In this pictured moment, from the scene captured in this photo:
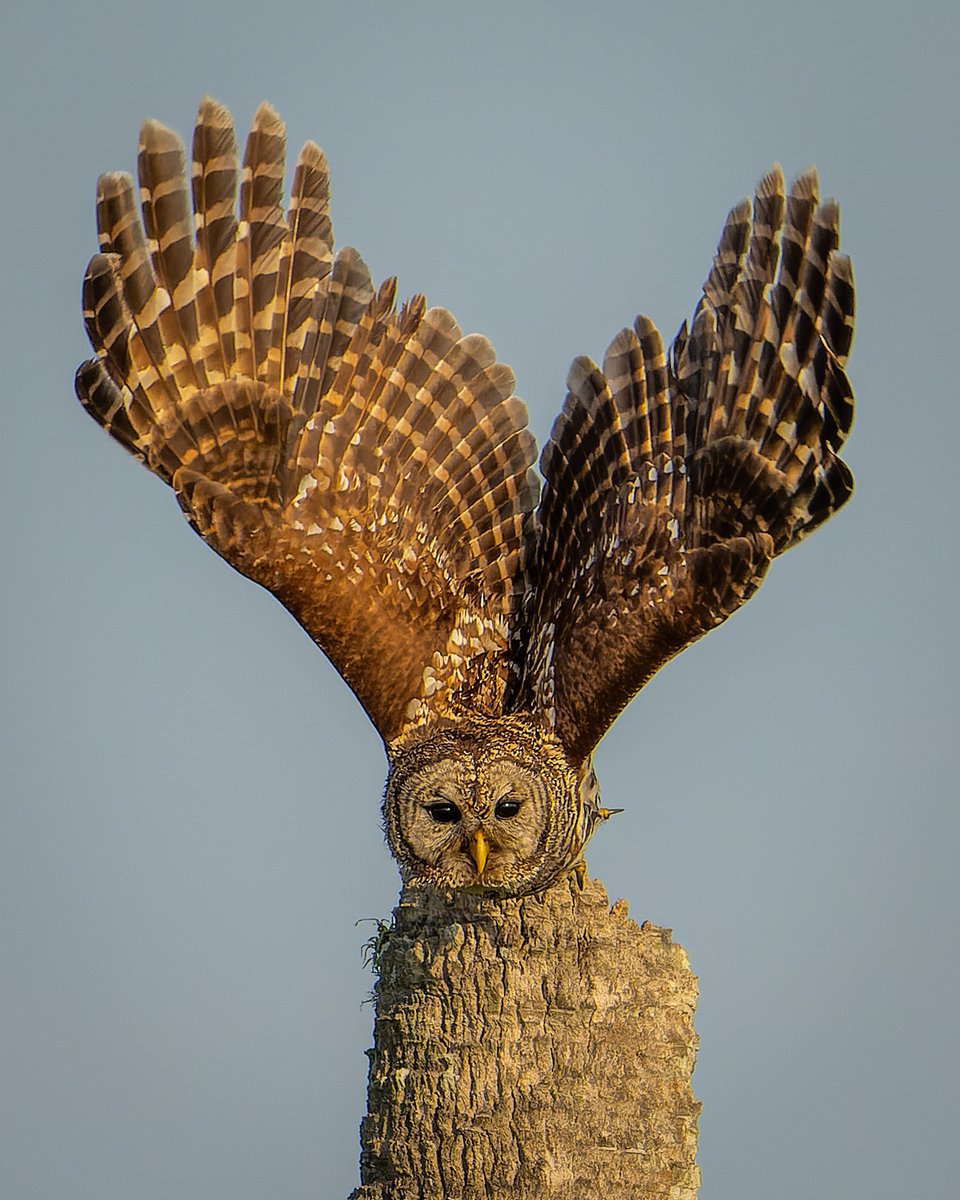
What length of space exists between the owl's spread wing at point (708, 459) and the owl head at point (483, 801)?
0.23 m

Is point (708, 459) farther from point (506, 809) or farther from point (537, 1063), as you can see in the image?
point (537, 1063)

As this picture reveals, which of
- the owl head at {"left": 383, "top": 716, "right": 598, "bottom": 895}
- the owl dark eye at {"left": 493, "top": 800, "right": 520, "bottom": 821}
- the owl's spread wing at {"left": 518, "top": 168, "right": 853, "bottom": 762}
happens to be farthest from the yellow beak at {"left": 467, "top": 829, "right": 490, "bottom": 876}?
the owl's spread wing at {"left": 518, "top": 168, "right": 853, "bottom": 762}

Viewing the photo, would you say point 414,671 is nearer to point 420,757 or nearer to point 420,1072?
point 420,757

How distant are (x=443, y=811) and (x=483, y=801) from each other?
0.21m

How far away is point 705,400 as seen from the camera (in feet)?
31.9

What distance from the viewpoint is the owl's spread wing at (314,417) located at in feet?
31.3

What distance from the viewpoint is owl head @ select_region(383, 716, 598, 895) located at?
9.52m

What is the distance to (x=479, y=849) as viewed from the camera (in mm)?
9461

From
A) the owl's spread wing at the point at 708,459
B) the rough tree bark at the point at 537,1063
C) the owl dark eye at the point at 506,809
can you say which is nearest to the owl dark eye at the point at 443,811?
the owl dark eye at the point at 506,809

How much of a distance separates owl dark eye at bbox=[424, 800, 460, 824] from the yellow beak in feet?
0.71

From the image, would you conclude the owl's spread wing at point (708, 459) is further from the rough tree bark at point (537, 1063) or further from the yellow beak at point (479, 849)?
the rough tree bark at point (537, 1063)

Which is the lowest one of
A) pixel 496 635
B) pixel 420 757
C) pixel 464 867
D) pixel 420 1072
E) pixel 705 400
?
pixel 420 1072

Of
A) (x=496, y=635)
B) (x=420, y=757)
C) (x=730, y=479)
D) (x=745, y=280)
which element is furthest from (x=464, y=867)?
(x=745, y=280)

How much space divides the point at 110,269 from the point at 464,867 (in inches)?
129
